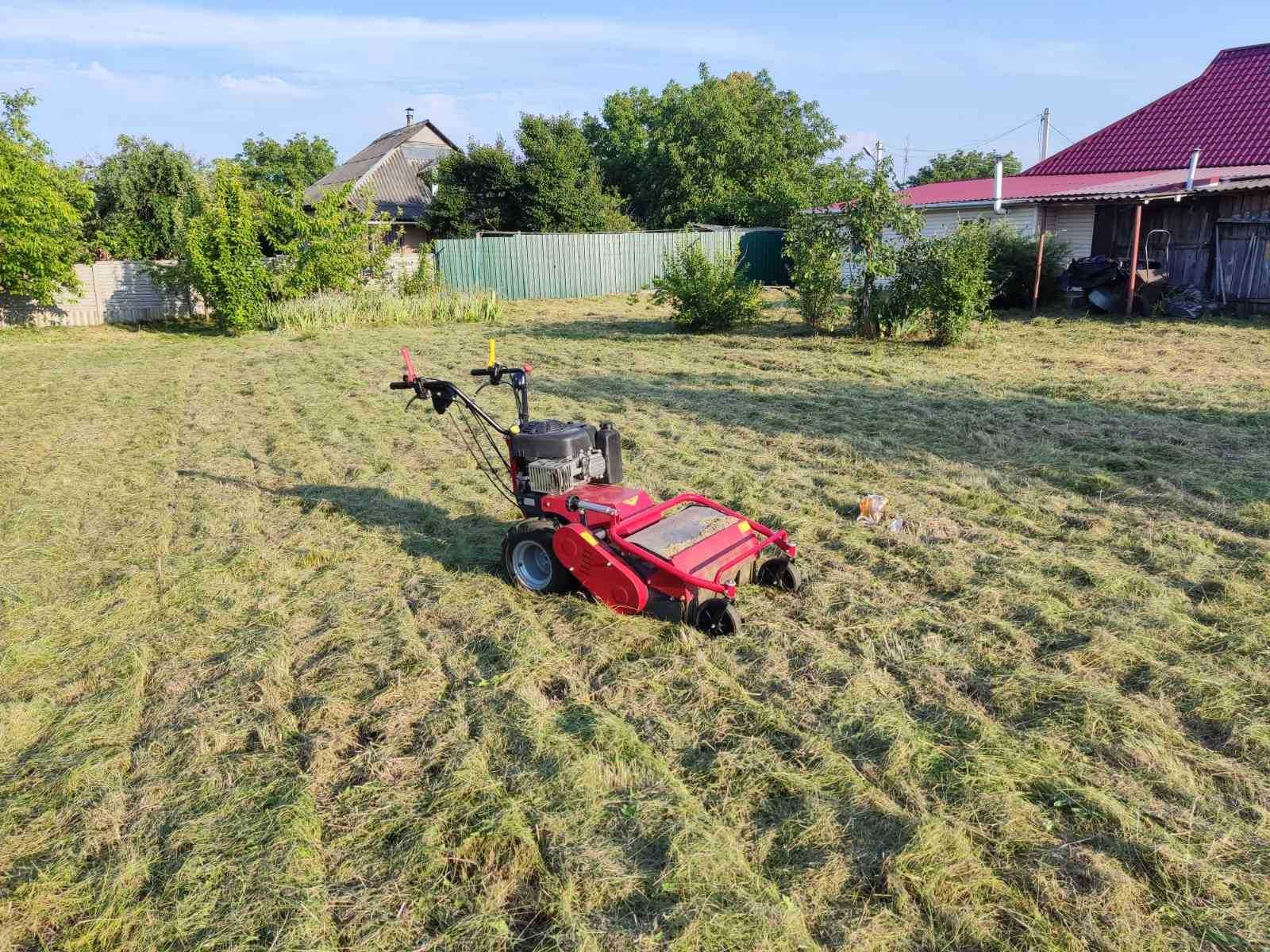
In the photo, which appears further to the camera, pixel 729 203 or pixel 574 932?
pixel 729 203

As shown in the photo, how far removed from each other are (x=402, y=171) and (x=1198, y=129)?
90.2 feet

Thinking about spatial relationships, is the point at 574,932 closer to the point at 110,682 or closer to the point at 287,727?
the point at 287,727

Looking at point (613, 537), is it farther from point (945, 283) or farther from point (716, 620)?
point (945, 283)

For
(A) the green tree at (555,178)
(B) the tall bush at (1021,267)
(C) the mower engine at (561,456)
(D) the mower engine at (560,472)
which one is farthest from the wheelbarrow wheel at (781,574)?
(A) the green tree at (555,178)

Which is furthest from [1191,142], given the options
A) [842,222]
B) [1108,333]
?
[842,222]

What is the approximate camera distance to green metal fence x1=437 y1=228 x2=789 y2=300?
71.8 ft

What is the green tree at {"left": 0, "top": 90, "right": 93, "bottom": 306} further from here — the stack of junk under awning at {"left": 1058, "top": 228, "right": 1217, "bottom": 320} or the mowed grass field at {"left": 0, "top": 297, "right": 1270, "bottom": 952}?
the stack of junk under awning at {"left": 1058, "top": 228, "right": 1217, "bottom": 320}

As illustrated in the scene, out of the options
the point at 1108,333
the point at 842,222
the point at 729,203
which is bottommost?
the point at 1108,333

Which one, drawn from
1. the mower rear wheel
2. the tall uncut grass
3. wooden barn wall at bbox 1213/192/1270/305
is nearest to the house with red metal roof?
wooden barn wall at bbox 1213/192/1270/305

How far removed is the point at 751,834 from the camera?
107 inches

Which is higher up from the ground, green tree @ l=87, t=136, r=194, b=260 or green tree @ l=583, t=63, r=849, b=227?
green tree @ l=583, t=63, r=849, b=227

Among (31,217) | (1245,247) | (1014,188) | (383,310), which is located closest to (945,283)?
(1245,247)

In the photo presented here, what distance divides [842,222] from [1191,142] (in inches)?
538

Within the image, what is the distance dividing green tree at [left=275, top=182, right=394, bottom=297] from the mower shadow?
11415 mm
